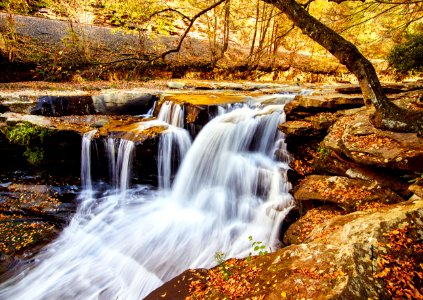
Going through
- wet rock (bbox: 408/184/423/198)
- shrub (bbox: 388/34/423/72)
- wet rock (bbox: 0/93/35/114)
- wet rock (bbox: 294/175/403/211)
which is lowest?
wet rock (bbox: 294/175/403/211)

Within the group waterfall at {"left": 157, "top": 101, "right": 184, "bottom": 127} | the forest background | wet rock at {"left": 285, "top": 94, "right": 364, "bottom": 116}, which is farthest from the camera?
the forest background

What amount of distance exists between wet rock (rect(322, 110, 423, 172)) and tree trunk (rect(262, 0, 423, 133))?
2.71ft

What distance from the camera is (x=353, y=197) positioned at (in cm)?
450

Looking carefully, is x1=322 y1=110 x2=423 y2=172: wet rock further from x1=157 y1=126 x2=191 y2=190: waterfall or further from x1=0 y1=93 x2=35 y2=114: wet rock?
x1=0 y1=93 x2=35 y2=114: wet rock

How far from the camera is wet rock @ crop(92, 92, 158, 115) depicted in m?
9.32

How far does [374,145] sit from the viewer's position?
465 cm

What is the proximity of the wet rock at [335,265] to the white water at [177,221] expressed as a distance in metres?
1.73

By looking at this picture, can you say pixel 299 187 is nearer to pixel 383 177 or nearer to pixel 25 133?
pixel 383 177

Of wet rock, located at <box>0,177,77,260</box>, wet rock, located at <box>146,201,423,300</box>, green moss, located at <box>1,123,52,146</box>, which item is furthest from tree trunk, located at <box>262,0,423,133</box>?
green moss, located at <box>1,123,52,146</box>

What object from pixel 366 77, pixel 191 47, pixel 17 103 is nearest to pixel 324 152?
pixel 366 77

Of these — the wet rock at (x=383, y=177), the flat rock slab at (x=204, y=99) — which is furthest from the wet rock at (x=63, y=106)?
the wet rock at (x=383, y=177)

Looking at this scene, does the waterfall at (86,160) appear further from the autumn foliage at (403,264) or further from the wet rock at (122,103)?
the autumn foliage at (403,264)

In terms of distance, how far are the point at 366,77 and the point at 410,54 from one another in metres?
10.7

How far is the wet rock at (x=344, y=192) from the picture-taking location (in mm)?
4342
